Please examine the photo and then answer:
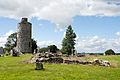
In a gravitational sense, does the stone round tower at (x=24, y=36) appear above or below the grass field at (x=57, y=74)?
above

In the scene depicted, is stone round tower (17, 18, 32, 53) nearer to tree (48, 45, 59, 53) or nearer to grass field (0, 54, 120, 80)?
tree (48, 45, 59, 53)

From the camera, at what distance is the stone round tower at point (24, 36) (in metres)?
96.4

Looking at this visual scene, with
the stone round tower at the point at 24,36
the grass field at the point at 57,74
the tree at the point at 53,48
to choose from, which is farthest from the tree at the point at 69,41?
the grass field at the point at 57,74

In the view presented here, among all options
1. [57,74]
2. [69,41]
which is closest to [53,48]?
[69,41]

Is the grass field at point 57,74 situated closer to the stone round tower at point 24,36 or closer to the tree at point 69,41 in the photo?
the stone round tower at point 24,36

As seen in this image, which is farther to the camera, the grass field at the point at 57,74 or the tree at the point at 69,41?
the tree at the point at 69,41

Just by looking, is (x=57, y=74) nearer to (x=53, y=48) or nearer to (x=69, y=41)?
(x=69, y=41)

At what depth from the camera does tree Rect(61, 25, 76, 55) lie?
102 metres

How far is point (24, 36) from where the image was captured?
97062 millimetres

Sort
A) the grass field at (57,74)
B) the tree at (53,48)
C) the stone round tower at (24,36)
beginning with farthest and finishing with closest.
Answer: the tree at (53,48) → the stone round tower at (24,36) → the grass field at (57,74)

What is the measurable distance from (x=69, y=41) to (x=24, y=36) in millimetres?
15465

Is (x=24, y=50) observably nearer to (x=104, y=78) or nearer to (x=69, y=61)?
(x=69, y=61)

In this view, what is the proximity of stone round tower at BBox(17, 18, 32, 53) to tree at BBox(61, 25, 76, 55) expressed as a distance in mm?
11648

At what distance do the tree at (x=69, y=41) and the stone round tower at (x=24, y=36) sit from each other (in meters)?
11.6
